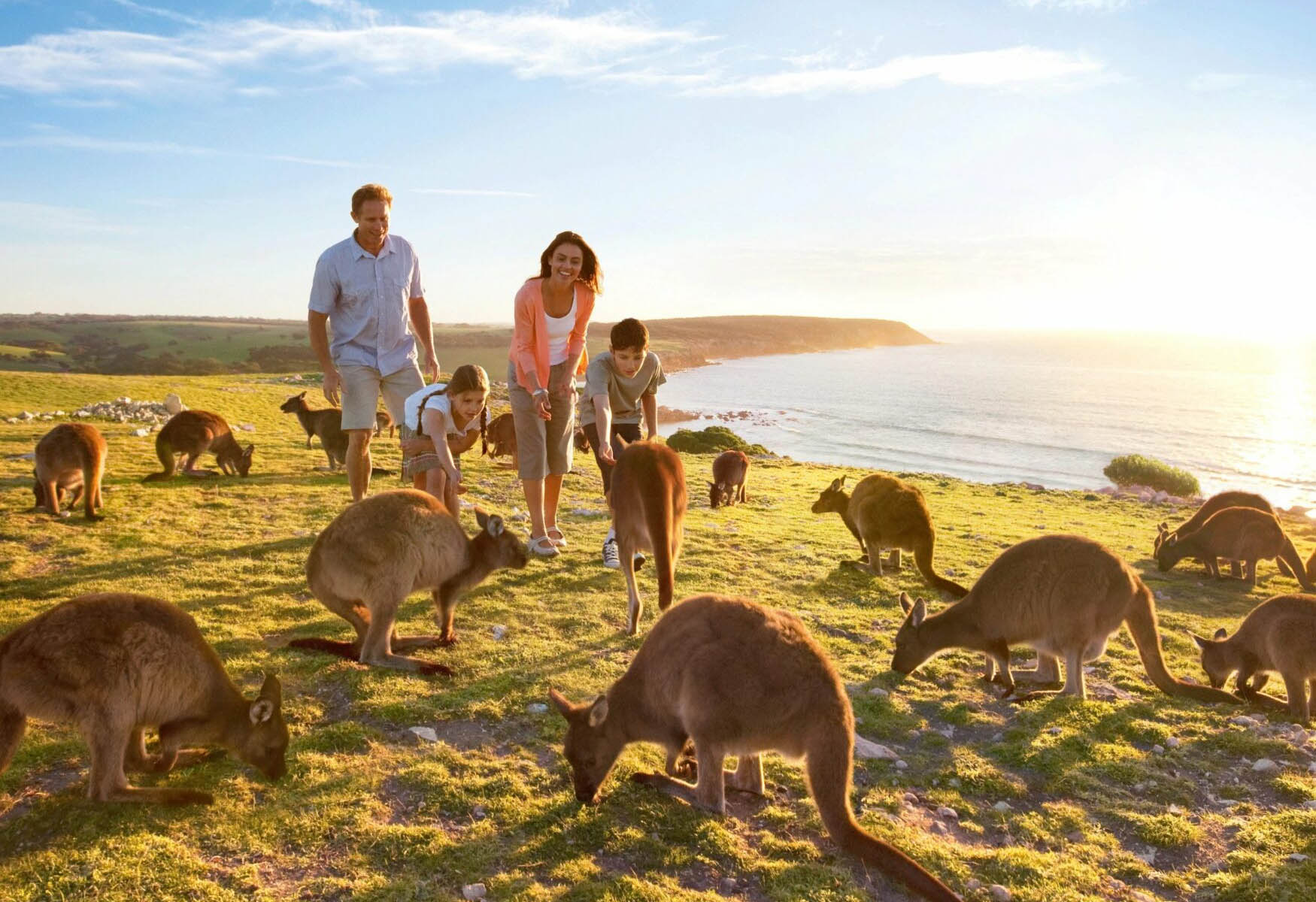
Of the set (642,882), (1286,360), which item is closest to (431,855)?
(642,882)

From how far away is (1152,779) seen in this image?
470cm

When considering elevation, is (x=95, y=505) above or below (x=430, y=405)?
below

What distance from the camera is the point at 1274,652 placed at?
610 cm

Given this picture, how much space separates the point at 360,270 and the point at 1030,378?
94.9 meters

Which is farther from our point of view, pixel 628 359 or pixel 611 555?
pixel 611 555

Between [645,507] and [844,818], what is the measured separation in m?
2.96

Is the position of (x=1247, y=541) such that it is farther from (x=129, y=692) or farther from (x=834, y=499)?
(x=129, y=692)

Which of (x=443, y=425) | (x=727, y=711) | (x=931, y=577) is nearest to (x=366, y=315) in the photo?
(x=443, y=425)

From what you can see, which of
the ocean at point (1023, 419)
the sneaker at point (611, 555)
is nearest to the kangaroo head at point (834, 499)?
the sneaker at point (611, 555)

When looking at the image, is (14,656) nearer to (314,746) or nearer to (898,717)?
(314,746)

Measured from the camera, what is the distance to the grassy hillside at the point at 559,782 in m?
3.29

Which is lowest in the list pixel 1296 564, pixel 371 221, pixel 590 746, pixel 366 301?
pixel 1296 564

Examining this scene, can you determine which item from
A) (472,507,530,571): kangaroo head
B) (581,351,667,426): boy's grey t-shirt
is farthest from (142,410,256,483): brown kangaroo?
(472,507,530,571): kangaroo head

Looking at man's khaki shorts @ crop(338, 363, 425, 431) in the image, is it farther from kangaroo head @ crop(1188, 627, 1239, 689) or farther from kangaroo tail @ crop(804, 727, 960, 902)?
kangaroo head @ crop(1188, 627, 1239, 689)
